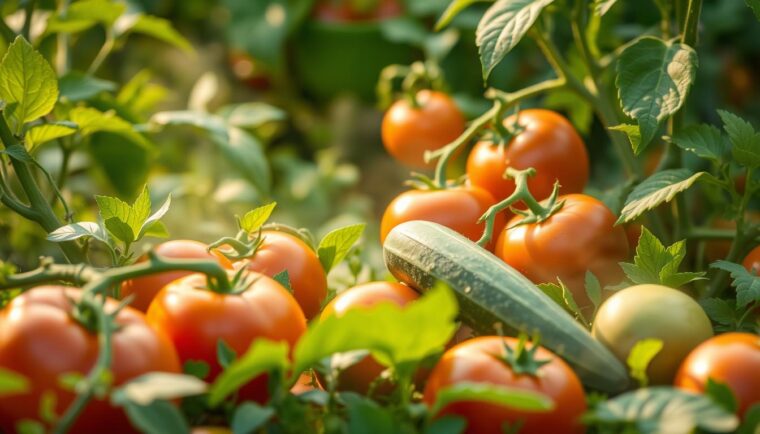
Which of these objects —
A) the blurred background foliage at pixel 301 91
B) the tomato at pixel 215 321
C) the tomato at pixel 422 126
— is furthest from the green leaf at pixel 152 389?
the blurred background foliage at pixel 301 91

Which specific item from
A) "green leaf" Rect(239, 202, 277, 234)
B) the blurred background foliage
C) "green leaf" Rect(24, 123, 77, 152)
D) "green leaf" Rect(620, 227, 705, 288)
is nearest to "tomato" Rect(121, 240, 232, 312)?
"green leaf" Rect(239, 202, 277, 234)

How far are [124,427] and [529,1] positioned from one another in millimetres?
639

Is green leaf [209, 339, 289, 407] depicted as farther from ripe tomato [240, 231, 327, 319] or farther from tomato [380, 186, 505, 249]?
tomato [380, 186, 505, 249]

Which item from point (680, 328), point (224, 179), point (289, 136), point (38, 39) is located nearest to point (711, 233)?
point (680, 328)

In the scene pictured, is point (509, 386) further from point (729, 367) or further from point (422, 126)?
point (422, 126)

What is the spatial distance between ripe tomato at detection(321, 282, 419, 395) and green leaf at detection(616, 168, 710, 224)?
0.78ft

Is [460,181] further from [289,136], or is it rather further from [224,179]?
[289,136]

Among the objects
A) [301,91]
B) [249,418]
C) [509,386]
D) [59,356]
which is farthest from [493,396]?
[301,91]

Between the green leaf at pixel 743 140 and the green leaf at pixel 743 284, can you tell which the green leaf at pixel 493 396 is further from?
the green leaf at pixel 743 140

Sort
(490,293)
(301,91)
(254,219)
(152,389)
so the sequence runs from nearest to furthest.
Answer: (152,389)
(490,293)
(254,219)
(301,91)

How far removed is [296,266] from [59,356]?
0.33 m

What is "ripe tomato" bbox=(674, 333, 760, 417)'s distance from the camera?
2.27 feet

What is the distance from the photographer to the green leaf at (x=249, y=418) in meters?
0.62

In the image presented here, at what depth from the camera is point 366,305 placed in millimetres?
831
